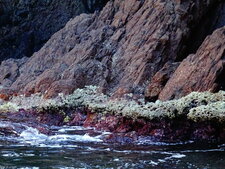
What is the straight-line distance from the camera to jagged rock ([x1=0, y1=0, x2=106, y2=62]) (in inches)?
1091

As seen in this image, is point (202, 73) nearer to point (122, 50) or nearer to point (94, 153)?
point (94, 153)

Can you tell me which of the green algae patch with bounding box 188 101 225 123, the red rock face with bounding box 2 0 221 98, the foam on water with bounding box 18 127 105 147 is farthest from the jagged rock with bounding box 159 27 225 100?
the foam on water with bounding box 18 127 105 147

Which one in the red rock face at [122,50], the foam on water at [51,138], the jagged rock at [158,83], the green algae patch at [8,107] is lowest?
the foam on water at [51,138]

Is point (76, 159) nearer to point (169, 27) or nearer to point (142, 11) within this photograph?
point (169, 27)

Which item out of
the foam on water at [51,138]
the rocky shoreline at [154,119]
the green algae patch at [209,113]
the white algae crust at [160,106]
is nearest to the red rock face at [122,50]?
the white algae crust at [160,106]

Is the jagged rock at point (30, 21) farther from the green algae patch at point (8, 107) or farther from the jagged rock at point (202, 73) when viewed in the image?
the jagged rock at point (202, 73)

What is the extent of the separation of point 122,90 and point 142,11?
18.6 feet

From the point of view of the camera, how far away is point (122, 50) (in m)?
18.5

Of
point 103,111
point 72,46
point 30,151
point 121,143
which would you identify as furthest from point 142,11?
point 30,151

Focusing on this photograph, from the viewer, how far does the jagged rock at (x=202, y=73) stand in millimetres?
13062

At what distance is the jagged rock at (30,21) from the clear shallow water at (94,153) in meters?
16.1

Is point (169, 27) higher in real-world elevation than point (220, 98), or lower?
higher

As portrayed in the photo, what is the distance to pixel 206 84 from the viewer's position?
42.8ft

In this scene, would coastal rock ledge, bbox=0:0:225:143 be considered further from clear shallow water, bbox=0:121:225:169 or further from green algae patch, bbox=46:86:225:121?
clear shallow water, bbox=0:121:225:169
